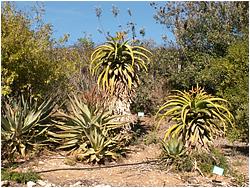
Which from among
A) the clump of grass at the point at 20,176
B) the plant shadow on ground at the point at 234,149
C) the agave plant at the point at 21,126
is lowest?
the clump of grass at the point at 20,176

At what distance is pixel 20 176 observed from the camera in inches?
270

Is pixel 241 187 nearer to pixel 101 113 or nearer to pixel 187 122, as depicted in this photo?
pixel 187 122

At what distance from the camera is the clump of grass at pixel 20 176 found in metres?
6.79

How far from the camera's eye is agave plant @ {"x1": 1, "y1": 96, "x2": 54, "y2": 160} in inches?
325

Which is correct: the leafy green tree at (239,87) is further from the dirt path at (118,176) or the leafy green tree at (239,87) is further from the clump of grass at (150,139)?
the clump of grass at (150,139)

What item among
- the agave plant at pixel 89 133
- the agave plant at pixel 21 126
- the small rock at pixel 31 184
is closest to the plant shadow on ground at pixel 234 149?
the agave plant at pixel 89 133

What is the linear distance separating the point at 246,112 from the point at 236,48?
1.54 meters

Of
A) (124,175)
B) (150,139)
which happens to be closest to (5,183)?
(124,175)

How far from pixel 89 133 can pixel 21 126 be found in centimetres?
127

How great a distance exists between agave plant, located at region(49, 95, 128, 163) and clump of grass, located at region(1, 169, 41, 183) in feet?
4.84

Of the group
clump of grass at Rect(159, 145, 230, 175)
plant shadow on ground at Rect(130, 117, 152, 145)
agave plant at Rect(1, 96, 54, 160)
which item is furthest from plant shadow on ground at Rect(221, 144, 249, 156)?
agave plant at Rect(1, 96, 54, 160)

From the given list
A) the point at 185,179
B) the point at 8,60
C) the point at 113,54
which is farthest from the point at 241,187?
the point at 8,60

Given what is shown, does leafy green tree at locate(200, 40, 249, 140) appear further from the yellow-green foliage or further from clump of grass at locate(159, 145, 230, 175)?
the yellow-green foliage

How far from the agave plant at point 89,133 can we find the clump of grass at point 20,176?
148 cm
